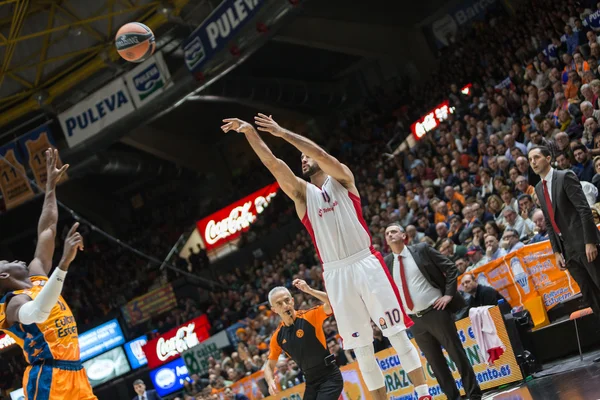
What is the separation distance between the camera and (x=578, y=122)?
1218cm

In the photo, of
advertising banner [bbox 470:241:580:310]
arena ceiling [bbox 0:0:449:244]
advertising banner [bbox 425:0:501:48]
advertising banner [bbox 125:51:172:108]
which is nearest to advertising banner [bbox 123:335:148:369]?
arena ceiling [bbox 0:0:449:244]

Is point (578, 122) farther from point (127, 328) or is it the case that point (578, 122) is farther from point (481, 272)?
point (127, 328)

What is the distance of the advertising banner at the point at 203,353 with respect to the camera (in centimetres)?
2095

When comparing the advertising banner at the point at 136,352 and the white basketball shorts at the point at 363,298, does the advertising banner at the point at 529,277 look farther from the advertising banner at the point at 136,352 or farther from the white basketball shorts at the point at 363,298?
the advertising banner at the point at 136,352

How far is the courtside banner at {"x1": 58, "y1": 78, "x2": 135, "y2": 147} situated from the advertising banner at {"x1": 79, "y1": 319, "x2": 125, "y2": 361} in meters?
7.97

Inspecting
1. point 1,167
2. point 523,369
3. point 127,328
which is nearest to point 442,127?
point 523,369

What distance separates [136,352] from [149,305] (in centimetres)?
171

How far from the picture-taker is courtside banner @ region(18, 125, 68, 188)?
2019cm

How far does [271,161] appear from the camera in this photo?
616 centimetres

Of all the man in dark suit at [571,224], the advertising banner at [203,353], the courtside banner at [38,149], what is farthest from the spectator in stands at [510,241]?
the courtside banner at [38,149]

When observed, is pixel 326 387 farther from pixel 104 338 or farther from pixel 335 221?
pixel 104 338

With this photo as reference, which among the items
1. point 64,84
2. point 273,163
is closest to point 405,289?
point 273,163

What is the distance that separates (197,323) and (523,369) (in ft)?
54.5

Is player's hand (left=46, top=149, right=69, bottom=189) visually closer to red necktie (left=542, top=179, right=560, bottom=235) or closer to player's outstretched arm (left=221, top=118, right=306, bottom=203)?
player's outstretched arm (left=221, top=118, right=306, bottom=203)
